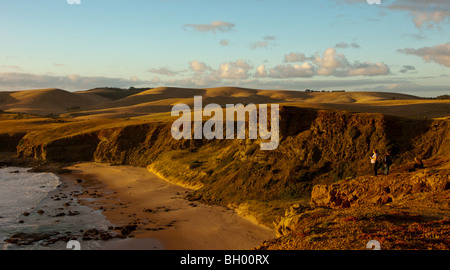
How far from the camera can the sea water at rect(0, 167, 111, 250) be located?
20.7 metres

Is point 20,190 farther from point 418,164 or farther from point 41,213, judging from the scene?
point 418,164

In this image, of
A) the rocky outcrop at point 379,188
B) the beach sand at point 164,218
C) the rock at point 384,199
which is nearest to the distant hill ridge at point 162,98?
the beach sand at point 164,218

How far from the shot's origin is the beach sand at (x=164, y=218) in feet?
61.6

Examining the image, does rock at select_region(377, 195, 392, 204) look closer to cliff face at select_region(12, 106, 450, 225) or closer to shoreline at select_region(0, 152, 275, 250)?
shoreline at select_region(0, 152, 275, 250)

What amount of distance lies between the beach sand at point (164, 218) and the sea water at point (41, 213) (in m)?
0.90

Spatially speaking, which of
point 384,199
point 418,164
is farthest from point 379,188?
point 418,164

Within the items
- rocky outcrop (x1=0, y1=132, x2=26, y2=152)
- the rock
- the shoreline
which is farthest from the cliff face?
rocky outcrop (x1=0, y1=132, x2=26, y2=152)

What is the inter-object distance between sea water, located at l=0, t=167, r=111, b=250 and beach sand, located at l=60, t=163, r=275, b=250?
35.3 inches

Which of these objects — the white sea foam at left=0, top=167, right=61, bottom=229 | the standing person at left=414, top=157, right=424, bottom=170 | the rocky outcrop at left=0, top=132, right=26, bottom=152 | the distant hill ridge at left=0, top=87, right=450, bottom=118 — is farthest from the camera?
the distant hill ridge at left=0, top=87, right=450, bottom=118

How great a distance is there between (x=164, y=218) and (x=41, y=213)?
770 centimetres

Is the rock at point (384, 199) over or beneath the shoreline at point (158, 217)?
over

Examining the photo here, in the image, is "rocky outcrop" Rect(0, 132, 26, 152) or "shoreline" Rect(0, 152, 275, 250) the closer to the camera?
"shoreline" Rect(0, 152, 275, 250)

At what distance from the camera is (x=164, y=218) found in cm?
2306

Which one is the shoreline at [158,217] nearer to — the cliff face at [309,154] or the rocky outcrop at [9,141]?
the cliff face at [309,154]
